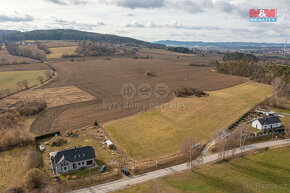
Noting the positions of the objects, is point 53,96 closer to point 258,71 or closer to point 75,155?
point 75,155

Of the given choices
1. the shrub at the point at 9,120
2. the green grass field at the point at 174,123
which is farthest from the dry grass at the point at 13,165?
the green grass field at the point at 174,123

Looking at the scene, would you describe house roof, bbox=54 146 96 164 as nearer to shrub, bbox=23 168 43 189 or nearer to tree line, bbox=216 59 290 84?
shrub, bbox=23 168 43 189

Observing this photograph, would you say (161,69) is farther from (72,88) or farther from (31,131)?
(31,131)

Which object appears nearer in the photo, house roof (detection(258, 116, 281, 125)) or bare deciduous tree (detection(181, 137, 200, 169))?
bare deciduous tree (detection(181, 137, 200, 169))

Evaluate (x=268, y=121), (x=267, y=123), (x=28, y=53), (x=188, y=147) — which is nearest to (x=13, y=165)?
(x=188, y=147)

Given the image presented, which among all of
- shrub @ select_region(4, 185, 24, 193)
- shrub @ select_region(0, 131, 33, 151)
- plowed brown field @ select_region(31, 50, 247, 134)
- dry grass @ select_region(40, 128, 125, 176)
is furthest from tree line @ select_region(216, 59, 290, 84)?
shrub @ select_region(4, 185, 24, 193)

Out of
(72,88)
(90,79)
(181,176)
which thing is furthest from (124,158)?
(90,79)
